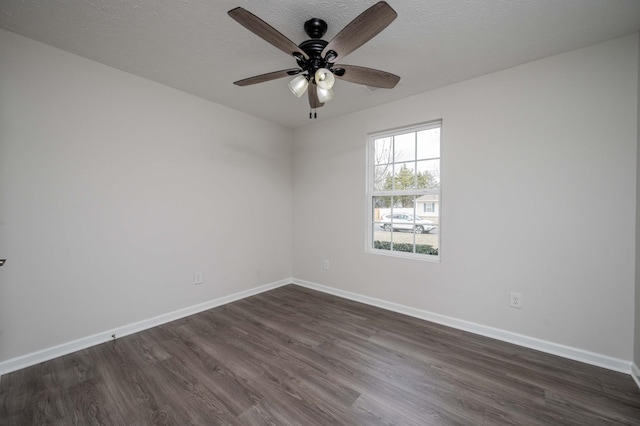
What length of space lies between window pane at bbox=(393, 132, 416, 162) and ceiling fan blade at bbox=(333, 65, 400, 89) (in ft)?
4.11

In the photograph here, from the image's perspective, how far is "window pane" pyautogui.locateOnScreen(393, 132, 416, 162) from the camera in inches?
123

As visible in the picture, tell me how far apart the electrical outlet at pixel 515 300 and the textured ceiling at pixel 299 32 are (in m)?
2.11

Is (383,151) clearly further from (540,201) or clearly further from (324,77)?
(324,77)

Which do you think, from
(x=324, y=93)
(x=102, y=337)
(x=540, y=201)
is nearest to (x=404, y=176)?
(x=540, y=201)

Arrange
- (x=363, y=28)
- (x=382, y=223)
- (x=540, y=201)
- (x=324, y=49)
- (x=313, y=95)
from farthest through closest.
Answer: (x=382, y=223), (x=540, y=201), (x=313, y=95), (x=324, y=49), (x=363, y=28)

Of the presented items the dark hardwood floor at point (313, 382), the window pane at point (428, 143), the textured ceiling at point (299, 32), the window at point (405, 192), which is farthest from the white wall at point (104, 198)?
the window pane at point (428, 143)

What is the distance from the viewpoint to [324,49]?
170 cm

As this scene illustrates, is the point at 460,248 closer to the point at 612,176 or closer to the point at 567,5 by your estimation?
the point at 612,176

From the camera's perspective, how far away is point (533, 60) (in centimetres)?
229

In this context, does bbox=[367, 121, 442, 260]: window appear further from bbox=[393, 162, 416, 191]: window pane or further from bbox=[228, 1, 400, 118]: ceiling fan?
bbox=[228, 1, 400, 118]: ceiling fan

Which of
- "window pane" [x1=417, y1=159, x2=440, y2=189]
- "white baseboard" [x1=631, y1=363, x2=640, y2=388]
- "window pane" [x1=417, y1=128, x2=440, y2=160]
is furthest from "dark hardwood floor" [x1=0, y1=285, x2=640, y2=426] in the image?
"window pane" [x1=417, y1=128, x2=440, y2=160]

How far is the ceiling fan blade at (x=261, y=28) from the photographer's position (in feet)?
4.30

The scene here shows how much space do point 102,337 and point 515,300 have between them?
151 inches

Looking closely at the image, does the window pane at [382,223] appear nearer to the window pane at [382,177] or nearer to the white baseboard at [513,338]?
the window pane at [382,177]
